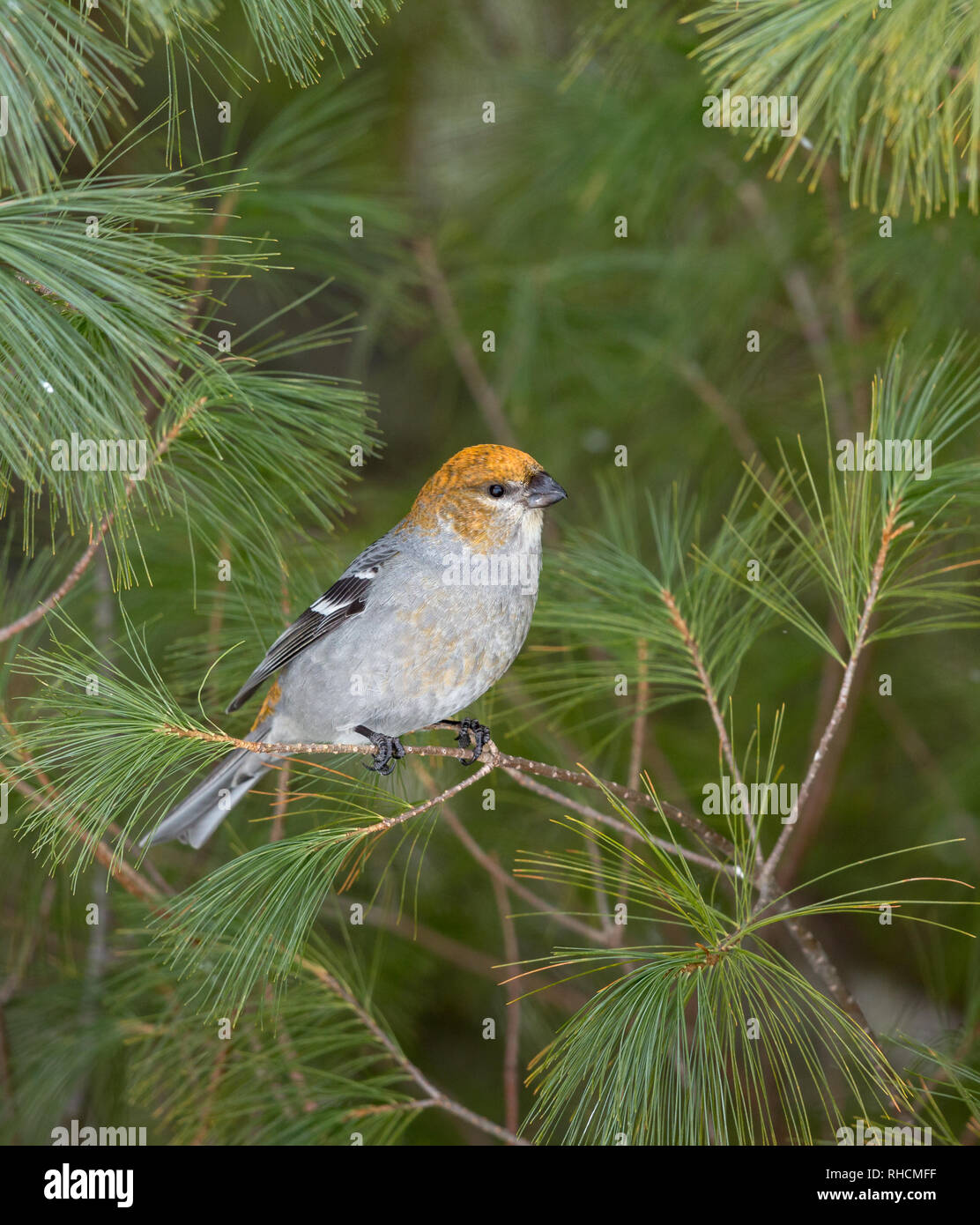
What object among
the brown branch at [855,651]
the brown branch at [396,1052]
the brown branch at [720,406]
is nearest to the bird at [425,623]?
the brown branch at [396,1052]

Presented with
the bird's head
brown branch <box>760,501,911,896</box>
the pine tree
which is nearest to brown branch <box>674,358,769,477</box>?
the pine tree

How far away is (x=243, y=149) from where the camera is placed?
399 cm

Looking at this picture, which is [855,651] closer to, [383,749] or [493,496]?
[493,496]

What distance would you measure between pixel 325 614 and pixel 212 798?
1.88ft

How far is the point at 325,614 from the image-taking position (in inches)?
92.0

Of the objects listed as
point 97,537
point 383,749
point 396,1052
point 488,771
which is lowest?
point 396,1052

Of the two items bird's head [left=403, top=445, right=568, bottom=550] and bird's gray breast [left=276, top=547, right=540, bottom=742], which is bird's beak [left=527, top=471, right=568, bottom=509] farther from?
bird's gray breast [left=276, top=547, right=540, bottom=742]

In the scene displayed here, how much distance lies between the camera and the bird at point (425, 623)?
2225 millimetres

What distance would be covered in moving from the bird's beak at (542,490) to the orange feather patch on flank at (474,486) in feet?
0.05

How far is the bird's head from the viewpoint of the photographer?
2.31 meters

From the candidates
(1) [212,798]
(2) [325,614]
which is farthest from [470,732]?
(1) [212,798]

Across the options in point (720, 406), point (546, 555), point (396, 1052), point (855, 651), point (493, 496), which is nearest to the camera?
point (855, 651)

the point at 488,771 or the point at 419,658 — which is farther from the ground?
the point at 419,658

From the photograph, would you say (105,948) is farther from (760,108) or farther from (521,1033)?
(760,108)
